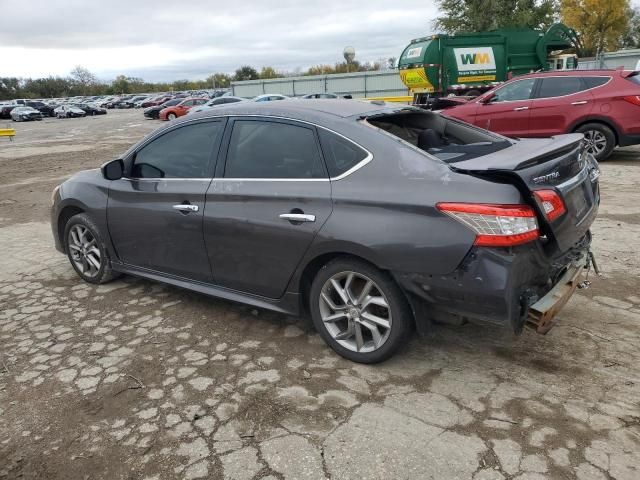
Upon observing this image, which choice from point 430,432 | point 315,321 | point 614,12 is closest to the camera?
point 430,432

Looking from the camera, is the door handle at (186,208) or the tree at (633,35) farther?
the tree at (633,35)

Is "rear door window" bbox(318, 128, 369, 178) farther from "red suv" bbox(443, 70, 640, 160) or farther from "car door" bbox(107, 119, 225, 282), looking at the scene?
"red suv" bbox(443, 70, 640, 160)

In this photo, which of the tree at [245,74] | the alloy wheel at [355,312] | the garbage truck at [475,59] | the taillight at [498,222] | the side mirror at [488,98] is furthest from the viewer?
the tree at [245,74]

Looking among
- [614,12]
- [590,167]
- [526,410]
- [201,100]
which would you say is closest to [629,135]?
[590,167]

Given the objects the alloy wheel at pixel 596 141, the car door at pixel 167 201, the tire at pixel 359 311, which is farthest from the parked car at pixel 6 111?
the tire at pixel 359 311

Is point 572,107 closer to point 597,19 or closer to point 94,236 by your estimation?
point 94,236

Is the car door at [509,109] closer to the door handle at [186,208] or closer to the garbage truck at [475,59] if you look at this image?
the door handle at [186,208]

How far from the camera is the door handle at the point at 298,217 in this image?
3164mm

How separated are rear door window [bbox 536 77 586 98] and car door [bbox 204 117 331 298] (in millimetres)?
7795

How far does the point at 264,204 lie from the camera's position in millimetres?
3393

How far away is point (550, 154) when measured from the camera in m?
3.03

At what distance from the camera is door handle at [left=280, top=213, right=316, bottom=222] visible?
316 cm

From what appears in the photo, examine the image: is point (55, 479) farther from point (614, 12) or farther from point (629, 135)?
point (614, 12)

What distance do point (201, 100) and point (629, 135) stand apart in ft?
99.9
